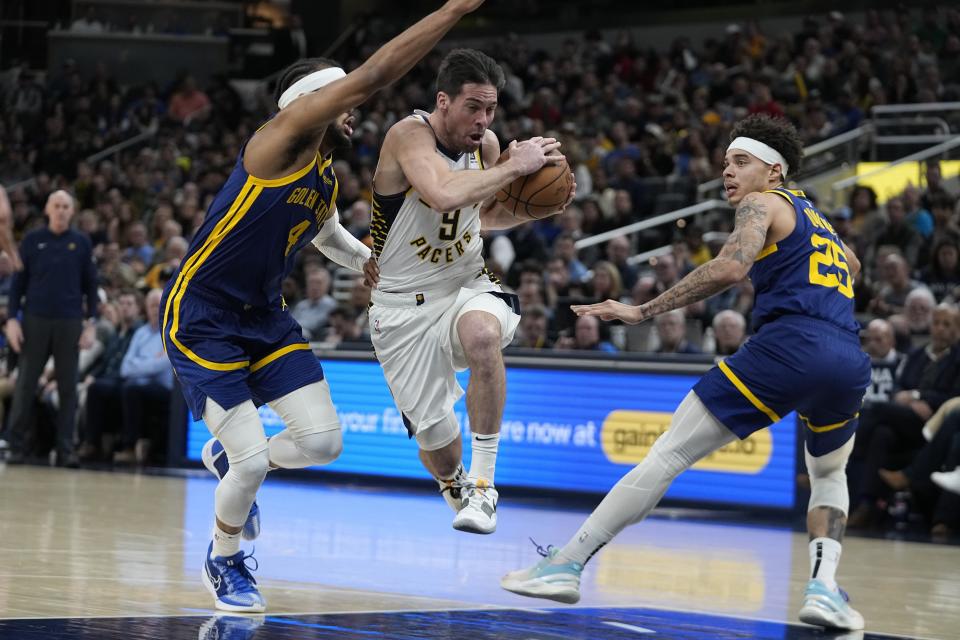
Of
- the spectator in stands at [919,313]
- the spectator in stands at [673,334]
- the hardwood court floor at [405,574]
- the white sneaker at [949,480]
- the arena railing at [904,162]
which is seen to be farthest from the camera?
the arena railing at [904,162]

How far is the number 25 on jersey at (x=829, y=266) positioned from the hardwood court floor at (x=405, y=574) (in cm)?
135

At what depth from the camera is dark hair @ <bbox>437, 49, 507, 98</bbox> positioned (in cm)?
576

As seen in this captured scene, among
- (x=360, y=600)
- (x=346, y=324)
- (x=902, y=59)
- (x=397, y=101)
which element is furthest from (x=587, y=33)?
(x=360, y=600)

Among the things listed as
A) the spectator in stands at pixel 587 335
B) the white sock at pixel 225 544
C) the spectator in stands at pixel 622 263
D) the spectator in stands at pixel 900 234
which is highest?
the spectator in stands at pixel 900 234

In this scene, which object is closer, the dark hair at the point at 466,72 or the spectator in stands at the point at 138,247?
the dark hair at the point at 466,72

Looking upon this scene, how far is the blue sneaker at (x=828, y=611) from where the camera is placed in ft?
17.7

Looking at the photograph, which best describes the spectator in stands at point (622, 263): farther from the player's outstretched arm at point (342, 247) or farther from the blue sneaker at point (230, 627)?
the blue sneaker at point (230, 627)

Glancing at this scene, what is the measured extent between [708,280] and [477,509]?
4.39 feet

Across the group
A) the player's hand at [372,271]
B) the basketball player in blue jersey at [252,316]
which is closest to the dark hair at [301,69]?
the basketball player in blue jersey at [252,316]

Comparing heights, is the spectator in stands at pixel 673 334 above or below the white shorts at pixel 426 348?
above

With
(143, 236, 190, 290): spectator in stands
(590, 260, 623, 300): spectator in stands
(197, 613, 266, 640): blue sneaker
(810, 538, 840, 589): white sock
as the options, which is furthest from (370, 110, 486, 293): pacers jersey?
(143, 236, 190, 290): spectator in stands

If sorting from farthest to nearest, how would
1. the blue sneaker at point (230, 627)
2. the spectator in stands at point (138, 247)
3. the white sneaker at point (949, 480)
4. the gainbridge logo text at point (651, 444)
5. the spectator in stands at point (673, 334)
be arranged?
the spectator in stands at point (138, 247)
the spectator in stands at point (673, 334)
the gainbridge logo text at point (651, 444)
the white sneaker at point (949, 480)
the blue sneaker at point (230, 627)

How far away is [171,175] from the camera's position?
21.0 metres

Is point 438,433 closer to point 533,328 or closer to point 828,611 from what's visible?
point 828,611
